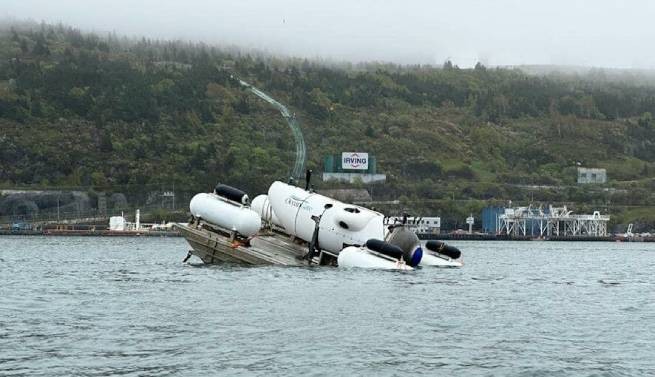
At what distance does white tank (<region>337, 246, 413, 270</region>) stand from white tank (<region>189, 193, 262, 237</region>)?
490 cm

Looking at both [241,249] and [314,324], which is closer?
[314,324]

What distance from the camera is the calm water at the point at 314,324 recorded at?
37.6 m

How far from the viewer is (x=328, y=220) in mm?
68188

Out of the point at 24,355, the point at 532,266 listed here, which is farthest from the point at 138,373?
the point at 532,266

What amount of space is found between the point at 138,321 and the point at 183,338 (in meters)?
4.53

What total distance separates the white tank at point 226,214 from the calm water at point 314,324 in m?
2.40

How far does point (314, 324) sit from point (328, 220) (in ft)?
74.9

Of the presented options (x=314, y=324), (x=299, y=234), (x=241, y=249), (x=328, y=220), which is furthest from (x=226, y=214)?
(x=314, y=324)

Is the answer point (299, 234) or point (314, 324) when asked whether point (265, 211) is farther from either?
point (314, 324)

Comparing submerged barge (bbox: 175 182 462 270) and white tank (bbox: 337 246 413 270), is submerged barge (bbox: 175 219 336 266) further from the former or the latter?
white tank (bbox: 337 246 413 270)

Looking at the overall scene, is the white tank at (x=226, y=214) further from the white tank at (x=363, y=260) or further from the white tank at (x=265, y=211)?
the white tank at (x=363, y=260)

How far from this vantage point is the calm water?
1479 inches

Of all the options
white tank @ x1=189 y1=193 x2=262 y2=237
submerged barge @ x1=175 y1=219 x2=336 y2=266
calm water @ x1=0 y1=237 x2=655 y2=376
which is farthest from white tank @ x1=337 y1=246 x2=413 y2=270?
white tank @ x1=189 y1=193 x2=262 y2=237

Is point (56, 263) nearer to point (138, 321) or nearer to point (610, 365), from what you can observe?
point (138, 321)
